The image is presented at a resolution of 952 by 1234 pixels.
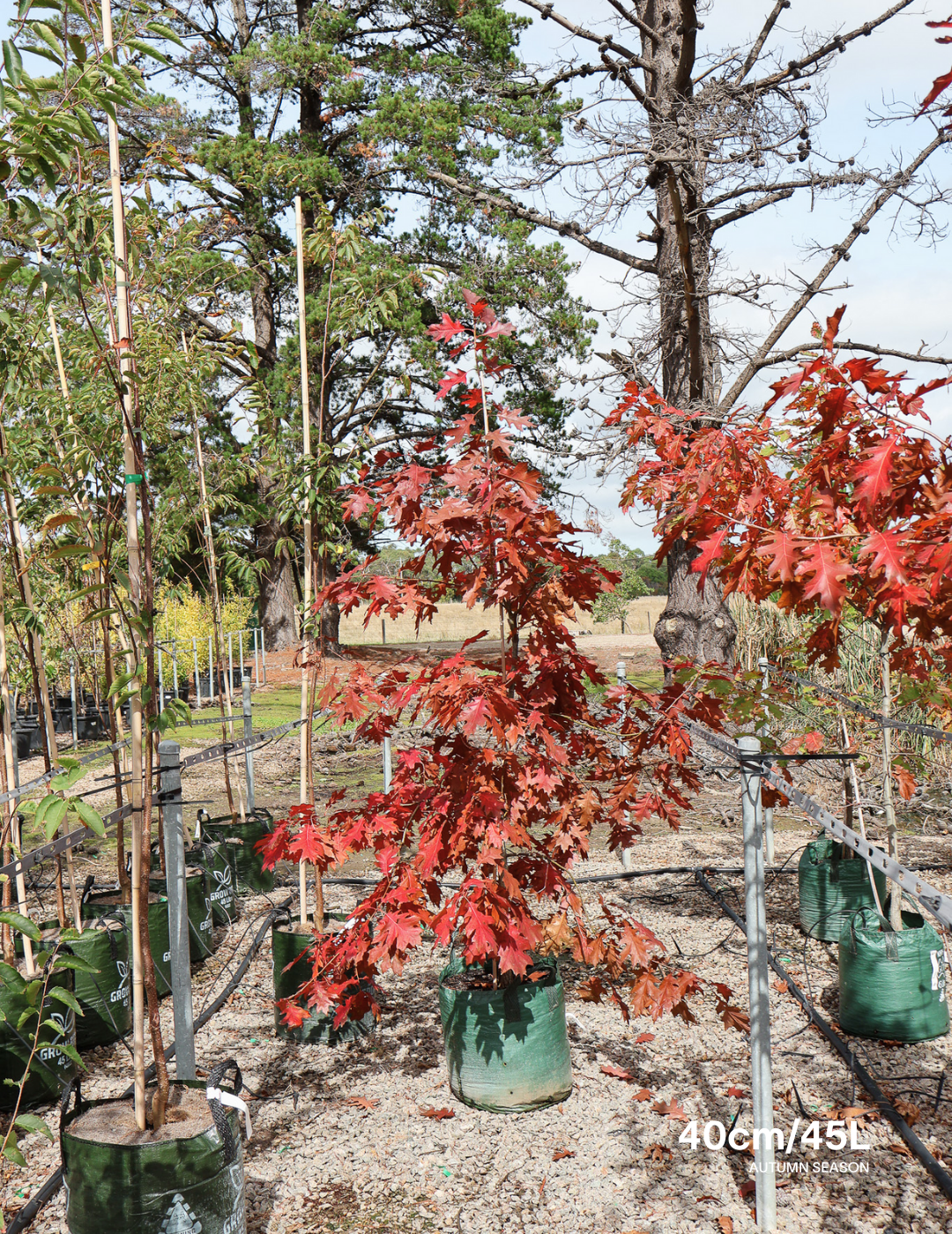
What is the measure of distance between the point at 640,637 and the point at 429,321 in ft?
55.0

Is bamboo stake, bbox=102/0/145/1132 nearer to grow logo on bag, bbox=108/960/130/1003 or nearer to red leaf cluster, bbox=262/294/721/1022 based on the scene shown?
red leaf cluster, bbox=262/294/721/1022

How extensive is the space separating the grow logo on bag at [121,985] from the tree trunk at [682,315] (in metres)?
5.31

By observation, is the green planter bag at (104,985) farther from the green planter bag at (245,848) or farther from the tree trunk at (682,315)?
the tree trunk at (682,315)

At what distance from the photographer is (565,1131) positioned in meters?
2.95

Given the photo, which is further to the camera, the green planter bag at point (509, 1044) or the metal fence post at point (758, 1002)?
the green planter bag at point (509, 1044)

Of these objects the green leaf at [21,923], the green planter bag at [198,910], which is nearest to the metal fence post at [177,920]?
the green leaf at [21,923]

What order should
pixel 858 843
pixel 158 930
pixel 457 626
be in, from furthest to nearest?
pixel 457 626, pixel 158 930, pixel 858 843

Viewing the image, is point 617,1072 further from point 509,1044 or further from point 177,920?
point 177,920

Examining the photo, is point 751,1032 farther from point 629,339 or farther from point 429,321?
point 429,321

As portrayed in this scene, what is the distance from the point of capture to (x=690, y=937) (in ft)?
15.1

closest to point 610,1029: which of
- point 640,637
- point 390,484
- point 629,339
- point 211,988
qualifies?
point 211,988

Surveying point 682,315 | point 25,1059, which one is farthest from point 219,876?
point 682,315

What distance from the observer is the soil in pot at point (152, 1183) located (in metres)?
1.92

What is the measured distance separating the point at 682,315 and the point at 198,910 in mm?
6546
